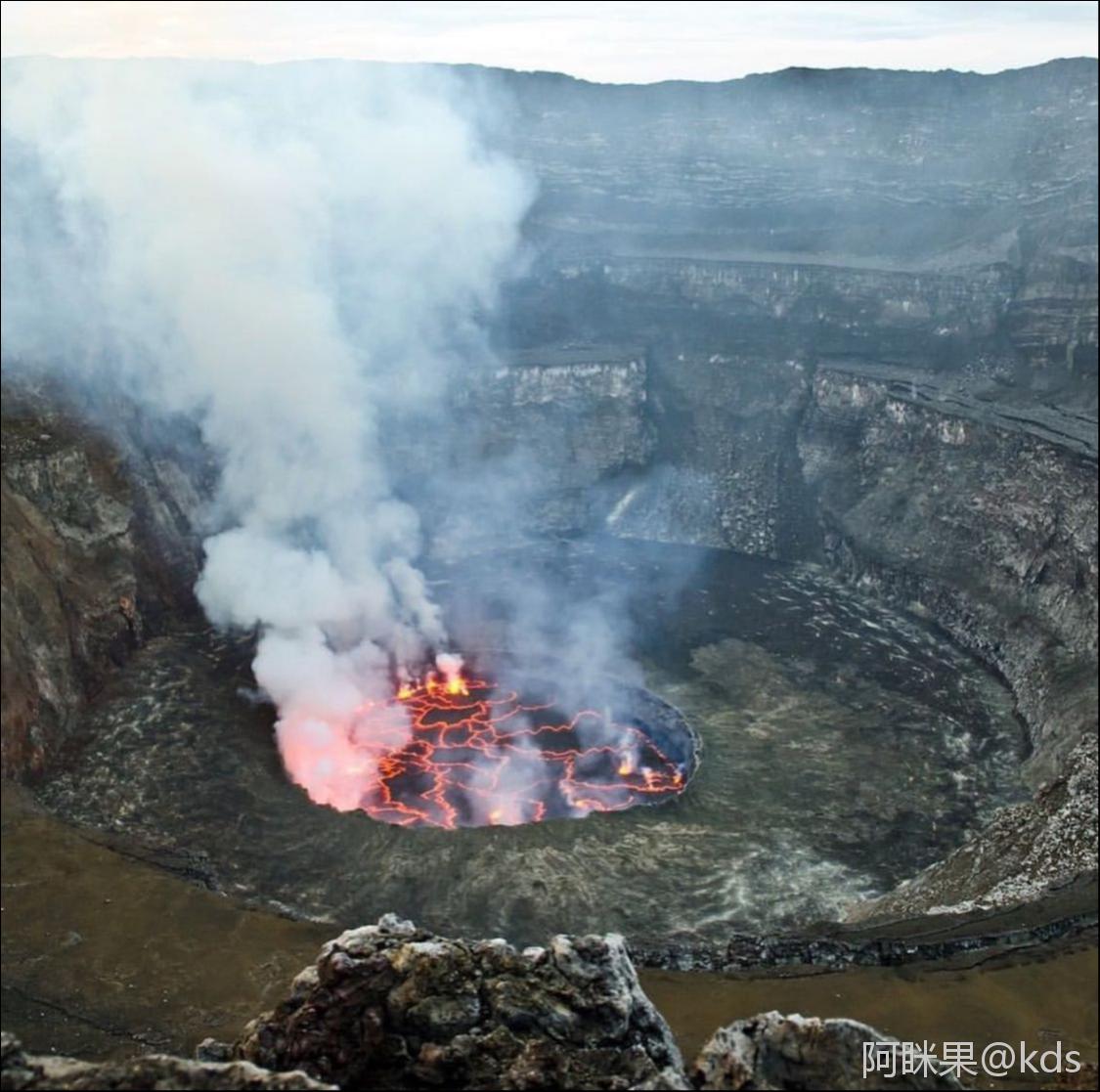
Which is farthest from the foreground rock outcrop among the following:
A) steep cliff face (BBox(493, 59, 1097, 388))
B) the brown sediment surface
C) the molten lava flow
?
steep cliff face (BBox(493, 59, 1097, 388))

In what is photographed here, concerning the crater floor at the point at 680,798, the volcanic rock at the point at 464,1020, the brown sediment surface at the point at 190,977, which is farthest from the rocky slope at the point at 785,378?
the volcanic rock at the point at 464,1020

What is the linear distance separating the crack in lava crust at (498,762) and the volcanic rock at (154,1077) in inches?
1081

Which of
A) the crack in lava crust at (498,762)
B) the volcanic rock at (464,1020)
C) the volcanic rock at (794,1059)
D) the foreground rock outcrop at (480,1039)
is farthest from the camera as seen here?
the crack in lava crust at (498,762)

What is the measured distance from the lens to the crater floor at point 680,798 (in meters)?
36.7

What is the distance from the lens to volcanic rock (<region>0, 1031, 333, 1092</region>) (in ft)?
44.9

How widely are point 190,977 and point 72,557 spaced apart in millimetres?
25315

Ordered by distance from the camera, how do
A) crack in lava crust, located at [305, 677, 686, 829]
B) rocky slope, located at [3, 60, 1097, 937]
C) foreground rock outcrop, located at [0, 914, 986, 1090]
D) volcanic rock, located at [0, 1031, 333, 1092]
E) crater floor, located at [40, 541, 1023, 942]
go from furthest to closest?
rocky slope, located at [3, 60, 1097, 937] → crack in lava crust, located at [305, 677, 686, 829] → crater floor, located at [40, 541, 1023, 942] → foreground rock outcrop, located at [0, 914, 986, 1090] → volcanic rock, located at [0, 1031, 333, 1092]

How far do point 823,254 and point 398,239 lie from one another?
2658 cm

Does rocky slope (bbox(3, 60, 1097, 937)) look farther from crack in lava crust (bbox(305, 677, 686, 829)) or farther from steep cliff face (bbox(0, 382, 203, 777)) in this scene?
crack in lava crust (bbox(305, 677, 686, 829))

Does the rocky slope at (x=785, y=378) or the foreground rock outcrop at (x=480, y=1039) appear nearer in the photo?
the foreground rock outcrop at (x=480, y=1039)

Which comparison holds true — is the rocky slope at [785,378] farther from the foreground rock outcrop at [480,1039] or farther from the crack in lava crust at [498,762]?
the foreground rock outcrop at [480,1039]

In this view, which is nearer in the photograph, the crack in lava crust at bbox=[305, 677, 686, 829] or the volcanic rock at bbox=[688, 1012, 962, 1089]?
the volcanic rock at bbox=[688, 1012, 962, 1089]

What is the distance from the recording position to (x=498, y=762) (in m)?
46.4

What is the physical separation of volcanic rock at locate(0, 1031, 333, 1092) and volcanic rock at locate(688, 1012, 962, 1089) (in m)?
4.77
